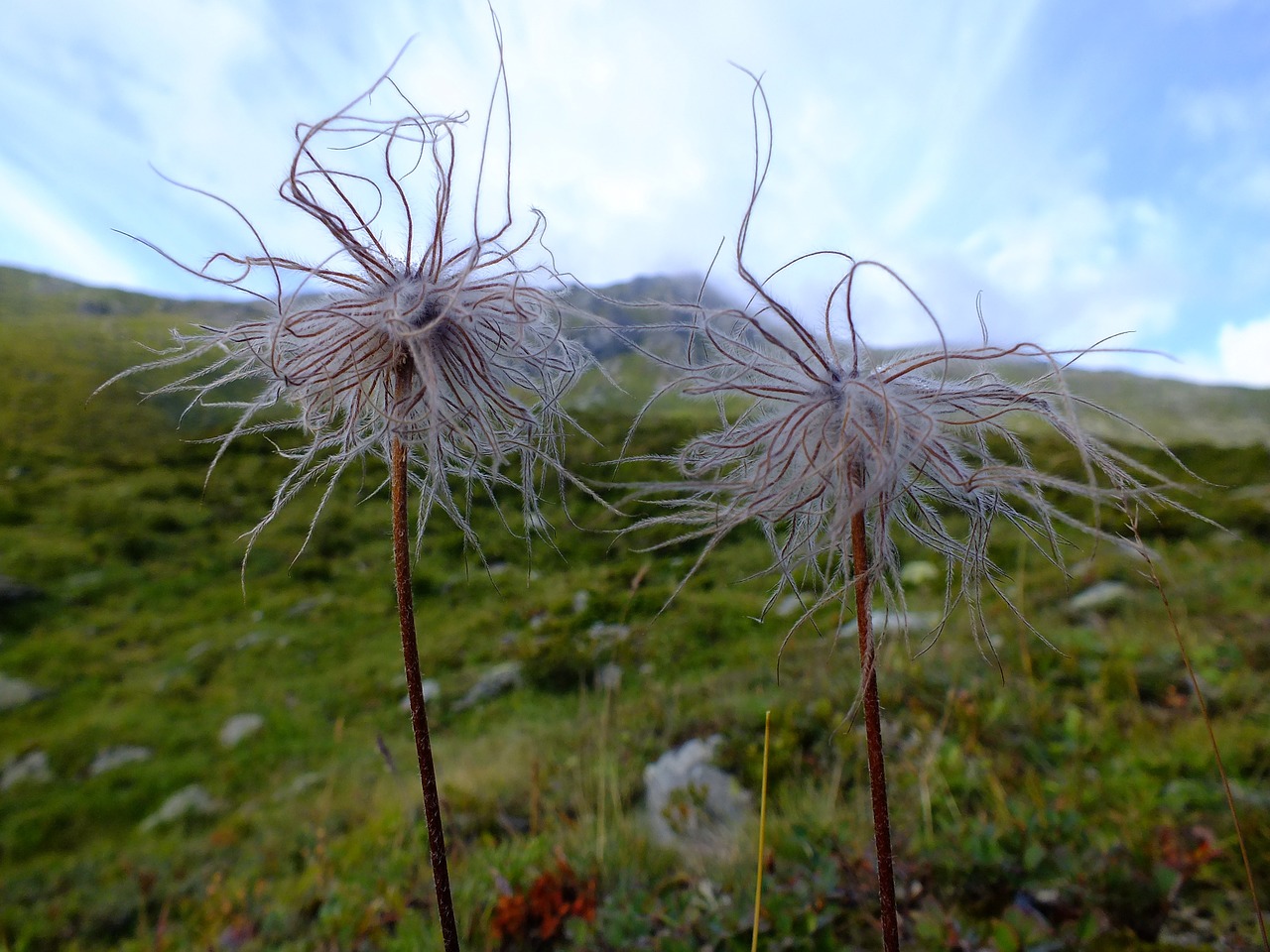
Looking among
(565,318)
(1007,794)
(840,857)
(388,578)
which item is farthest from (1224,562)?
(388,578)

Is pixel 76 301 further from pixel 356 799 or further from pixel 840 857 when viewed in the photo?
pixel 840 857

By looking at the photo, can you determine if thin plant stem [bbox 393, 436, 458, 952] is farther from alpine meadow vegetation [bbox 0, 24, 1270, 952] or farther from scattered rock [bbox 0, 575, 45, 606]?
scattered rock [bbox 0, 575, 45, 606]

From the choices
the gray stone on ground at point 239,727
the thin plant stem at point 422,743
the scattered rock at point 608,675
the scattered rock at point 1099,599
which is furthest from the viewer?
the gray stone on ground at point 239,727

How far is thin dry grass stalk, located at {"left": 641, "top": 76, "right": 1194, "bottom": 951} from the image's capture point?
1503 mm

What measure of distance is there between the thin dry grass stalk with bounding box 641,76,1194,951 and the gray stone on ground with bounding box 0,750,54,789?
1084cm

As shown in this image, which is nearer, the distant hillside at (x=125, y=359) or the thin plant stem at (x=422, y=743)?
the thin plant stem at (x=422, y=743)

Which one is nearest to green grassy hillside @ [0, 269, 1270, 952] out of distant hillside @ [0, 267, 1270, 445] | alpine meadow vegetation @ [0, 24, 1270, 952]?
alpine meadow vegetation @ [0, 24, 1270, 952]

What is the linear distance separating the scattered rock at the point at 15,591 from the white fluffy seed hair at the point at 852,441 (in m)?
16.6

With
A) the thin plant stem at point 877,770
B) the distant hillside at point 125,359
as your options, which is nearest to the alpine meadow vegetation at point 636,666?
the thin plant stem at point 877,770

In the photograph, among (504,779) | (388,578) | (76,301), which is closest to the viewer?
(504,779)

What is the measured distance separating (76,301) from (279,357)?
88.0m

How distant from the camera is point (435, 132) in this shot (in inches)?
76.6

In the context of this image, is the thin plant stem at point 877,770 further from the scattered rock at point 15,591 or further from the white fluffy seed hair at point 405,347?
the scattered rock at point 15,591

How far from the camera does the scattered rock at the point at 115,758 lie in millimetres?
8742
